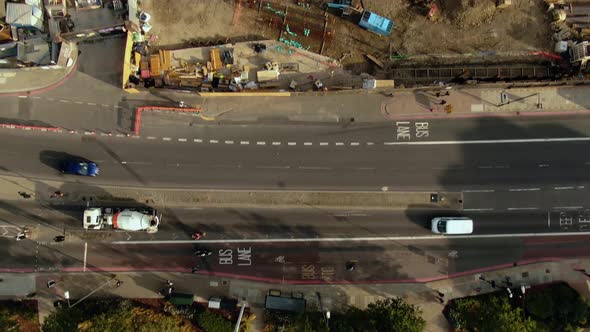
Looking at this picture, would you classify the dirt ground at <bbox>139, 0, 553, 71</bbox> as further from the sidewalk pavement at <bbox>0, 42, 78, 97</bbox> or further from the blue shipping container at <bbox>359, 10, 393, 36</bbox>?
the sidewalk pavement at <bbox>0, 42, 78, 97</bbox>

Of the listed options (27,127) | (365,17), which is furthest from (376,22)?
(27,127)

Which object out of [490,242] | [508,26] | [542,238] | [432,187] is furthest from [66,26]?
[542,238]

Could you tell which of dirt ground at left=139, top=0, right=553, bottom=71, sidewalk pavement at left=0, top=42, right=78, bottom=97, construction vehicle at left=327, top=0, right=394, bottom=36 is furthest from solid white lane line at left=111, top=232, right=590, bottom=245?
construction vehicle at left=327, top=0, right=394, bottom=36

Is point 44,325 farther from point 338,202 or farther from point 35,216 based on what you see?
point 338,202

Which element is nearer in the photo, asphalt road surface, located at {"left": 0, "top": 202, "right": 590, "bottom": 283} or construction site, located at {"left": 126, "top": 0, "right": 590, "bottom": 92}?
asphalt road surface, located at {"left": 0, "top": 202, "right": 590, "bottom": 283}

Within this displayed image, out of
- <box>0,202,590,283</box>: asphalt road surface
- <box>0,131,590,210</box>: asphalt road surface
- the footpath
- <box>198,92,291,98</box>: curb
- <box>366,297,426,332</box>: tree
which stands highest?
<box>198,92,291,98</box>: curb

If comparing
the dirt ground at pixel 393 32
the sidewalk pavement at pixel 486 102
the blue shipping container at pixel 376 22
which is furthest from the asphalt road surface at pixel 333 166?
the blue shipping container at pixel 376 22

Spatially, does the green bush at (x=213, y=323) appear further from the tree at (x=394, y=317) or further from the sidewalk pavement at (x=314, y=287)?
the tree at (x=394, y=317)
